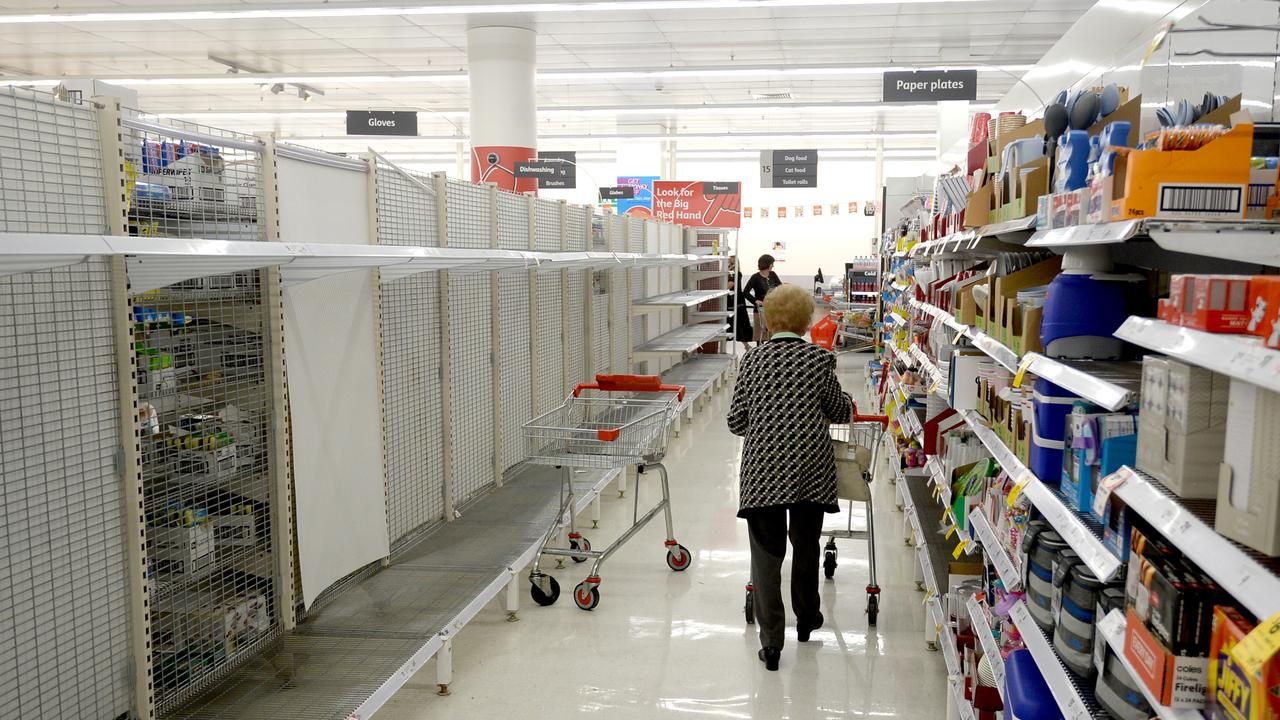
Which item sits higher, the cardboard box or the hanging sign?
the hanging sign

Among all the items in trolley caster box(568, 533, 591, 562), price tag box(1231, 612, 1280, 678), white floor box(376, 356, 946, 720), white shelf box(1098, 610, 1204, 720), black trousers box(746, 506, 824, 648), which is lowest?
white floor box(376, 356, 946, 720)

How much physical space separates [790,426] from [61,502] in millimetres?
2581

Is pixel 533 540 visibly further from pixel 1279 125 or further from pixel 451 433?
pixel 1279 125

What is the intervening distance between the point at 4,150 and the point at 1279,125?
2932mm

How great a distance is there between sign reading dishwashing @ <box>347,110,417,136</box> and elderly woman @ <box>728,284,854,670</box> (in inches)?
405

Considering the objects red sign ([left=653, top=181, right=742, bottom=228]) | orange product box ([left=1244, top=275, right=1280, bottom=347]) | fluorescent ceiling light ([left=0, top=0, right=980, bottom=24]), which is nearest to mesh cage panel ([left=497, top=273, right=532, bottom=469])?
fluorescent ceiling light ([left=0, top=0, right=980, bottom=24])

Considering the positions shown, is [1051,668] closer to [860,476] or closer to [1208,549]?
[1208,549]

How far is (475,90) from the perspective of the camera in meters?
11.0

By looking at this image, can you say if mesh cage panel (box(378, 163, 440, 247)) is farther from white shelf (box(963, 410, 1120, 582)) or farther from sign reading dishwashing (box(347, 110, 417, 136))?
sign reading dishwashing (box(347, 110, 417, 136))

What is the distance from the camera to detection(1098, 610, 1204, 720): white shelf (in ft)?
5.13

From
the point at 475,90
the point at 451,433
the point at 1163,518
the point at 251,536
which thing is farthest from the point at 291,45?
the point at 1163,518

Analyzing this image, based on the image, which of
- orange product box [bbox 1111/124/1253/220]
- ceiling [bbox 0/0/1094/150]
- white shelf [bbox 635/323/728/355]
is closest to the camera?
orange product box [bbox 1111/124/1253/220]

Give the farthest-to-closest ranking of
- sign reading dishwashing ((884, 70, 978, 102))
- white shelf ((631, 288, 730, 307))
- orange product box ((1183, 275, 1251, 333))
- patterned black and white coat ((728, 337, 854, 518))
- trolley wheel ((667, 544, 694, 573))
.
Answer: sign reading dishwashing ((884, 70, 978, 102)) → white shelf ((631, 288, 730, 307)) → trolley wheel ((667, 544, 694, 573)) → patterned black and white coat ((728, 337, 854, 518)) → orange product box ((1183, 275, 1251, 333))

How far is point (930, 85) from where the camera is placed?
10547mm
